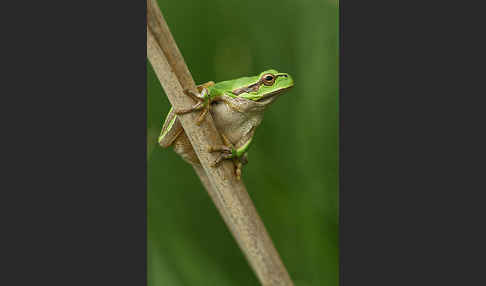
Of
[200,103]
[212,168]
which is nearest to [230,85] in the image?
[200,103]

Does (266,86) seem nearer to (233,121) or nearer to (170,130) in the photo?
(233,121)

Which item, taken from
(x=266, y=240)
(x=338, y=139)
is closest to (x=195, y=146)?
(x=266, y=240)

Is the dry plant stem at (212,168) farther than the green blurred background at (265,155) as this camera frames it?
No

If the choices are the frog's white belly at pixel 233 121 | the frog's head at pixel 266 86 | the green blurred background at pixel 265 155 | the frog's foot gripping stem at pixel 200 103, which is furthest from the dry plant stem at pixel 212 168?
the green blurred background at pixel 265 155

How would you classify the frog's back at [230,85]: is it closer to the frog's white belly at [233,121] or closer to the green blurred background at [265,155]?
the frog's white belly at [233,121]

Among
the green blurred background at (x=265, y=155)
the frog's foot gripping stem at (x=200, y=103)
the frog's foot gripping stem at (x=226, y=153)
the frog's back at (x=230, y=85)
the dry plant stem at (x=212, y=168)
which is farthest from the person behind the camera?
the green blurred background at (x=265, y=155)

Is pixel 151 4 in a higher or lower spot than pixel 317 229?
higher

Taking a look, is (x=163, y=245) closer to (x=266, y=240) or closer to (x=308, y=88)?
(x=266, y=240)
